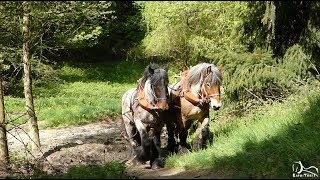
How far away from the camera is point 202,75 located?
334 inches

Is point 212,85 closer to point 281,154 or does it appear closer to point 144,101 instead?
point 144,101

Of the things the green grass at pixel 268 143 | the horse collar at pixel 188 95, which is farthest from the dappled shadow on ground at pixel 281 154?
the horse collar at pixel 188 95

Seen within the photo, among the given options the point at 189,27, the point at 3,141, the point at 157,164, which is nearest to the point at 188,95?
the point at 157,164

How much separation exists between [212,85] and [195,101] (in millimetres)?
494

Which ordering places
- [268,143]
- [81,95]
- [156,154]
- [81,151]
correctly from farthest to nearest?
[81,95], [81,151], [156,154], [268,143]

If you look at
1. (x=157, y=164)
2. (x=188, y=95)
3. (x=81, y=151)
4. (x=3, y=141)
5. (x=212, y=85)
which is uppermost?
(x=212, y=85)

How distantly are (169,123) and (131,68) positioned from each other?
70.5 ft

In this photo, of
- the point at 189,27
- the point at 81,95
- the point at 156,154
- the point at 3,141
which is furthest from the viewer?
the point at 81,95

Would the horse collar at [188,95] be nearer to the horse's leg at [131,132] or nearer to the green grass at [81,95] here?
the horse's leg at [131,132]

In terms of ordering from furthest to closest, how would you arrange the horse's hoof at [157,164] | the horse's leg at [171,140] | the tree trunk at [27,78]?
the horse's leg at [171,140] < the tree trunk at [27,78] < the horse's hoof at [157,164]

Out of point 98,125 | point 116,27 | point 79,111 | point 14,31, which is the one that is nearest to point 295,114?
point 14,31

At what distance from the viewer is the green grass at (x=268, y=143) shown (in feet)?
18.9

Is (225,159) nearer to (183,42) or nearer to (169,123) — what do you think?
(169,123)

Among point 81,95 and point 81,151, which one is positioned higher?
point 81,151
